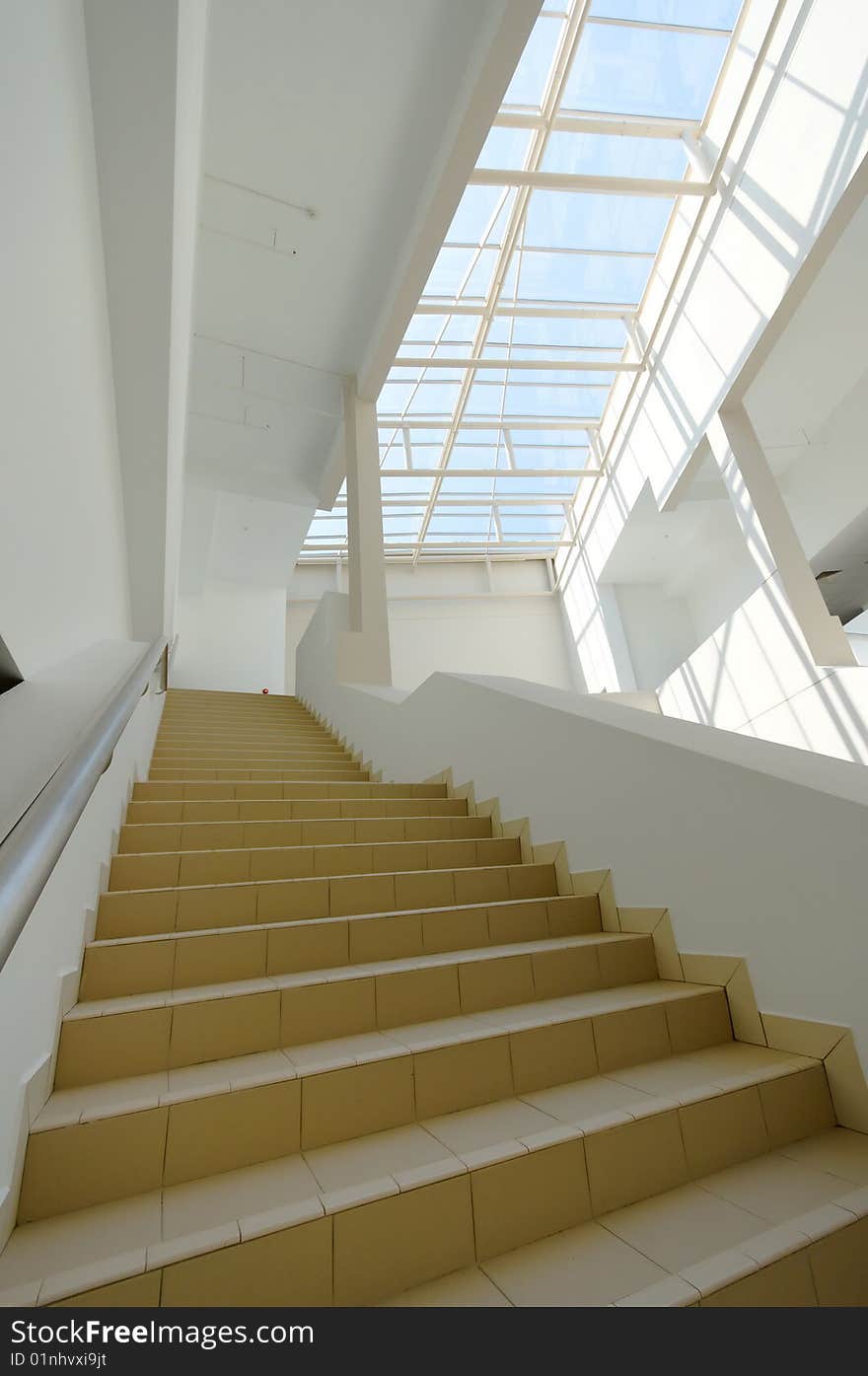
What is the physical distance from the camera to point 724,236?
30.3ft

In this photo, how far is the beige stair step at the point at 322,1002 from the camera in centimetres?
182

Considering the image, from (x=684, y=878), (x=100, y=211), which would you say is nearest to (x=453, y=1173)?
(x=684, y=878)

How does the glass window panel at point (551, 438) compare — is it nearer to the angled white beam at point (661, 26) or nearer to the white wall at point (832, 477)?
the white wall at point (832, 477)

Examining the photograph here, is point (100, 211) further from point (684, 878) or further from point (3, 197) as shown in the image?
point (684, 878)

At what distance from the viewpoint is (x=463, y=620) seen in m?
17.7

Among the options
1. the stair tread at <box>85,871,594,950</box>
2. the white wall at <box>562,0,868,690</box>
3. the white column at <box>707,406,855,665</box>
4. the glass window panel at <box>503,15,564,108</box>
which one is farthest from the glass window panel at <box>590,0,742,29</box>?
the stair tread at <box>85,871,594,950</box>

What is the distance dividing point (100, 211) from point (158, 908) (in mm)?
3828

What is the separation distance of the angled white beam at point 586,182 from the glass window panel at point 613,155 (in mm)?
201

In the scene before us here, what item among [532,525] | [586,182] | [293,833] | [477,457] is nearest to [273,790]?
[293,833]

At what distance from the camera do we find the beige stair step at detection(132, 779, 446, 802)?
4.00 meters

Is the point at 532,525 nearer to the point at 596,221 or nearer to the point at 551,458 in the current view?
the point at 551,458

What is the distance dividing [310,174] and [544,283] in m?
6.61

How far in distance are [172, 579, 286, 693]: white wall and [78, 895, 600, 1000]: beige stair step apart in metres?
11.7
